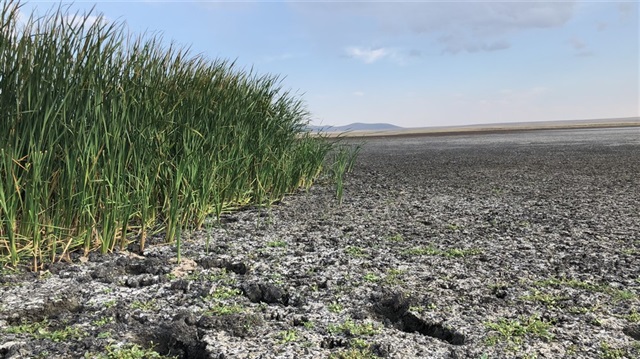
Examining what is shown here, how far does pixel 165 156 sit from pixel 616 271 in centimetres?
273

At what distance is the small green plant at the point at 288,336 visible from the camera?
6.01 feet

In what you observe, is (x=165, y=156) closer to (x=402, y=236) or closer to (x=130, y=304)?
(x=130, y=304)

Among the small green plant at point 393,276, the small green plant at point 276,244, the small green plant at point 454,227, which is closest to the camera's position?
the small green plant at point 393,276

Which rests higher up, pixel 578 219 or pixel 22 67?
pixel 22 67

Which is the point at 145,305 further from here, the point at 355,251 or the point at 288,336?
the point at 355,251

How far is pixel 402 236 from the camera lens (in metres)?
3.41

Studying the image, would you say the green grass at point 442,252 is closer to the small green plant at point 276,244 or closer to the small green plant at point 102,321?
the small green plant at point 276,244

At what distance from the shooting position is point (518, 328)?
6.30ft

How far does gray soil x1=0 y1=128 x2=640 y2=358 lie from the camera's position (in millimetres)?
1808

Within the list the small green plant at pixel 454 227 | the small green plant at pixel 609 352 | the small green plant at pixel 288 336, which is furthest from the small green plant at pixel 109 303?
the small green plant at pixel 454 227

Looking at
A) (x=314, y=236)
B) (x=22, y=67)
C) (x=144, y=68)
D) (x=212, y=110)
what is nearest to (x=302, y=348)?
(x=314, y=236)

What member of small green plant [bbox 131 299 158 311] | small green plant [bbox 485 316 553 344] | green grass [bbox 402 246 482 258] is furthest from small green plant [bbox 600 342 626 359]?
small green plant [bbox 131 299 158 311]

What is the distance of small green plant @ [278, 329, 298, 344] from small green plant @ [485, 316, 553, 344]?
2.28 ft

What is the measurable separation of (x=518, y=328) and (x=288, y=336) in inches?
33.9
